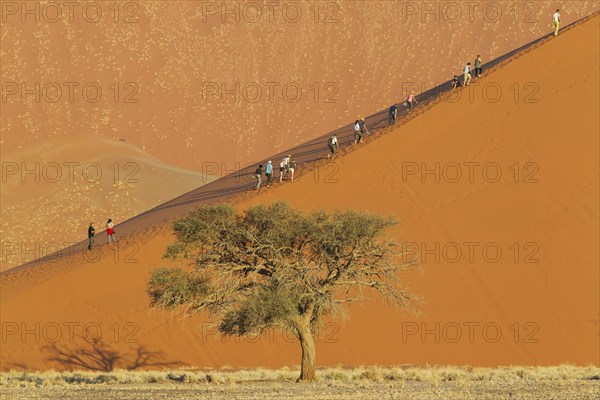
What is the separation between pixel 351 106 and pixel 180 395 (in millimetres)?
57278

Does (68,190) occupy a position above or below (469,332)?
above

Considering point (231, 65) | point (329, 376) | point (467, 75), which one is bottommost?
point (329, 376)

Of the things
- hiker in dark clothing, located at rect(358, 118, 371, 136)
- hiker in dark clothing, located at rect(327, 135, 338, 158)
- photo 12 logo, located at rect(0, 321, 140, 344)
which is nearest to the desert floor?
photo 12 logo, located at rect(0, 321, 140, 344)

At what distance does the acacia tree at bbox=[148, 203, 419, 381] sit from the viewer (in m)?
25.3

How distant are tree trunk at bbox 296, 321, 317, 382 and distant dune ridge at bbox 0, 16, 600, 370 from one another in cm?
371

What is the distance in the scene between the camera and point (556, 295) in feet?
105

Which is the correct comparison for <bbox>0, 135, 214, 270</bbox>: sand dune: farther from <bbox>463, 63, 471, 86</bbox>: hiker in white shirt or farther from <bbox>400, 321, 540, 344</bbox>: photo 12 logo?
<bbox>400, 321, 540, 344</bbox>: photo 12 logo

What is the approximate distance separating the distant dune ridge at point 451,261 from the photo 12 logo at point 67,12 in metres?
49.8

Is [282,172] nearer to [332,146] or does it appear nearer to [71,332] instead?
[332,146]

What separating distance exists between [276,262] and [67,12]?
63.0m

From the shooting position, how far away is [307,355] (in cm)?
2536

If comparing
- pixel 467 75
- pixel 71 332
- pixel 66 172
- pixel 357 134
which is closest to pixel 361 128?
pixel 357 134

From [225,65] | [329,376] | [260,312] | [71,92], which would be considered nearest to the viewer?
[260,312]

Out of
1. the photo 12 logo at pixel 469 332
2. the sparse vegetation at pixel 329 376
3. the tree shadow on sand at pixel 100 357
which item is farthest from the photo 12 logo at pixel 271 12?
the sparse vegetation at pixel 329 376
